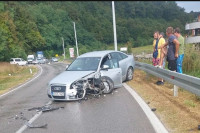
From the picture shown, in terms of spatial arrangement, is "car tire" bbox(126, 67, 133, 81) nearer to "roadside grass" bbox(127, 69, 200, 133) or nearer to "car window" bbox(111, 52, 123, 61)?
"car window" bbox(111, 52, 123, 61)

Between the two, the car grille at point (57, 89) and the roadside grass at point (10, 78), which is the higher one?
the car grille at point (57, 89)

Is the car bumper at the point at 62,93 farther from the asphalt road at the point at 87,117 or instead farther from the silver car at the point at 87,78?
the asphalt road at the point at 87,117

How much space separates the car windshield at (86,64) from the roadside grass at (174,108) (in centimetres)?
188

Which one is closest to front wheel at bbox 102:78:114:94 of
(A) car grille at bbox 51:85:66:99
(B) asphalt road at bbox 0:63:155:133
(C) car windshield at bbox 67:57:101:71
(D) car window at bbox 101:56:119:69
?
(B) asphalt road at bbox 0:63:155:133

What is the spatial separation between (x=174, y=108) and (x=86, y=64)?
4.47m

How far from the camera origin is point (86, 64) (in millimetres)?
10266

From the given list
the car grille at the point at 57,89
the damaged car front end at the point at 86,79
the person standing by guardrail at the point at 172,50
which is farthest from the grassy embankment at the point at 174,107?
the car grille at the point at 57,89

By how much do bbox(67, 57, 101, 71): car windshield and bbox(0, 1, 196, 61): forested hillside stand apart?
81.4 metres

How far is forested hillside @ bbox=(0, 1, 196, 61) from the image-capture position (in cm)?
9969

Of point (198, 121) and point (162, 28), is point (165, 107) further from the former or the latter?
point (162, 28)

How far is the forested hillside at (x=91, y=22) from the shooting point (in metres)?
99.7

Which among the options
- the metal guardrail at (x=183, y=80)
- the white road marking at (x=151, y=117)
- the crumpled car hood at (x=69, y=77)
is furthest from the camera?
the crumpled car hood at (x=69, y=77)

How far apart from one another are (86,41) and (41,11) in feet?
76.9

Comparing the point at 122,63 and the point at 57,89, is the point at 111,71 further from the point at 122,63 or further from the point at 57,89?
the point at 57,89
